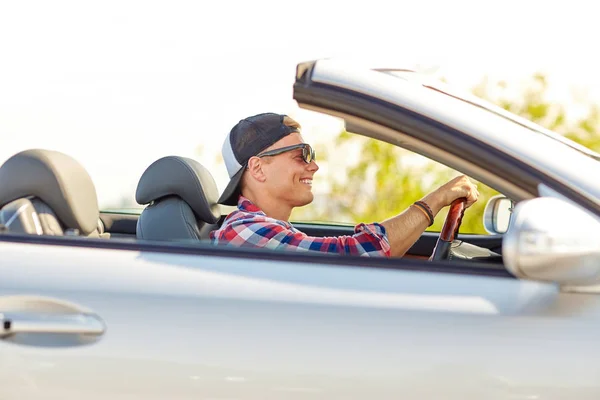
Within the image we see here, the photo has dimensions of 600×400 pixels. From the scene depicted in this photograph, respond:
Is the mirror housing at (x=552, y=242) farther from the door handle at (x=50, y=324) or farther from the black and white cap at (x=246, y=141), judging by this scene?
the black and white cap at (x=246, y=141)

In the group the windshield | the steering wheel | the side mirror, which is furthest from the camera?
the side mirror

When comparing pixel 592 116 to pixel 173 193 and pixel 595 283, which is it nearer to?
pixel 173 193

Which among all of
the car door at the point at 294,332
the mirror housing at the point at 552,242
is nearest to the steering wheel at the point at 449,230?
the car door at the point at 294,332

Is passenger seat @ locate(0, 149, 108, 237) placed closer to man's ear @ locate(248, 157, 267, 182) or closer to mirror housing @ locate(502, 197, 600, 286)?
man's ear @ locate(248, 157, 267, 182)

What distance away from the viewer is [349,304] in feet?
6.79

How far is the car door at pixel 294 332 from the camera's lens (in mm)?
2008

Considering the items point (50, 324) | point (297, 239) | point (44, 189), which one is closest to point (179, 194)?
point (44, 189)

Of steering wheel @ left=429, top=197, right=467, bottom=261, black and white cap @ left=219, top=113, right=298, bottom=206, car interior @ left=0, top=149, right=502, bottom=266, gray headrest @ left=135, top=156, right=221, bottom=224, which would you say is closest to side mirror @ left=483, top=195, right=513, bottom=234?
car interior @ left=0, top=149, right=502, bottom=266

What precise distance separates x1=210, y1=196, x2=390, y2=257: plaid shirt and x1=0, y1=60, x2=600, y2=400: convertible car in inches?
22.8

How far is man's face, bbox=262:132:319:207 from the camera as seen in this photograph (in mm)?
3230

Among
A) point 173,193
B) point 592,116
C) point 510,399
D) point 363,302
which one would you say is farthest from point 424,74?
point 592,116

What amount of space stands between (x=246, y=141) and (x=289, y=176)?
0.21 m

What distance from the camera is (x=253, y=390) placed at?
2.01 m

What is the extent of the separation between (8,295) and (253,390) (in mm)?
606
